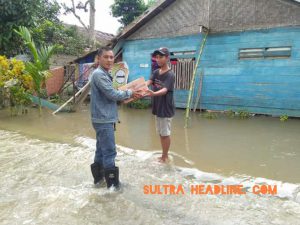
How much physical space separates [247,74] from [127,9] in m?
11.4

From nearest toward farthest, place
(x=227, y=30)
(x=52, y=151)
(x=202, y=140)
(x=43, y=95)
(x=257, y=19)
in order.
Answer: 1. (x=52, y=151)
2. (x=202, y=140)
3. (x=257, y=19)
4. (x=227, y=30)
5. (x=43, y=95)

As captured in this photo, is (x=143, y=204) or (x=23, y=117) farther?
(x=23, y=117)

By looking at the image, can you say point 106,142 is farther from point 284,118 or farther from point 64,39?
point 64,39

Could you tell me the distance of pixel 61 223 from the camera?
9.19 feet

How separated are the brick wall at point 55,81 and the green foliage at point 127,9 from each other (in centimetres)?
624

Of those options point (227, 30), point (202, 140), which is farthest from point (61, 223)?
point (227, 30)

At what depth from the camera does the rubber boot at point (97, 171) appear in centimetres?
372

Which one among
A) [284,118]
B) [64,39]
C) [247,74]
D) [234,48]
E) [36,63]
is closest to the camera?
[284,118]

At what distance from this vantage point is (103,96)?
Answer: 3.43 meters

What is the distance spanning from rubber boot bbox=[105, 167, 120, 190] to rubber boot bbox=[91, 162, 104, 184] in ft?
0.86

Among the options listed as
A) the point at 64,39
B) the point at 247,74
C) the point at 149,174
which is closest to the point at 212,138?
the point at 149,174

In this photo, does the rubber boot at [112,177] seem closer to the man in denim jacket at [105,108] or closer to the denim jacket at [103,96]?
the man in denim jacket at [105,108]

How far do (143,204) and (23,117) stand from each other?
7205mm

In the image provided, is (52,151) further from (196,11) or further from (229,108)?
(196,11)
